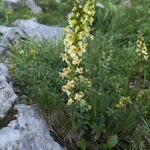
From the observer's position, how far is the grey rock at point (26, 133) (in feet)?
16.3

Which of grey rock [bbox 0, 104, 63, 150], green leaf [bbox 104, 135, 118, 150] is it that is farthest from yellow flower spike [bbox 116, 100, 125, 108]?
grey rock [bbox 0, 104, 63, 150]

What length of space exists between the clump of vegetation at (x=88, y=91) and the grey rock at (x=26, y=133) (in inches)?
6.0

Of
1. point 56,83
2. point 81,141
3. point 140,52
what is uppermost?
point 140,52

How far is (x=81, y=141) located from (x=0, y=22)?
14.5ft

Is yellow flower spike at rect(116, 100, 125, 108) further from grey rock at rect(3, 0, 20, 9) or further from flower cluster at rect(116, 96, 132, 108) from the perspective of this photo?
grey rock at rect(3, 0, 20, 9)

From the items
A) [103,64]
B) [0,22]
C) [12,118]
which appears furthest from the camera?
[0,22]

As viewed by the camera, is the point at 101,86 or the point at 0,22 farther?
the point at 0,22

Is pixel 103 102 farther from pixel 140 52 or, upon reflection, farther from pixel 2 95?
pixel 2 95

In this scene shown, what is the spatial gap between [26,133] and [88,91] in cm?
105

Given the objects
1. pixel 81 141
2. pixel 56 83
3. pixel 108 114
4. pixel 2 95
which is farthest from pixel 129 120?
pixel 2 95

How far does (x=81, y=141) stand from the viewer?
5289 millimetres

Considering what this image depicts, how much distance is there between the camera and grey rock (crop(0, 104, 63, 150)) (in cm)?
496

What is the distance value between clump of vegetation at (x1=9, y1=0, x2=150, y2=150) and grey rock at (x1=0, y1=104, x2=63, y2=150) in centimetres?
15

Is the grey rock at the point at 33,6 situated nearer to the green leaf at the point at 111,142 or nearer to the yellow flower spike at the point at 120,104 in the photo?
the yellow flower spike at the point at 120,104
